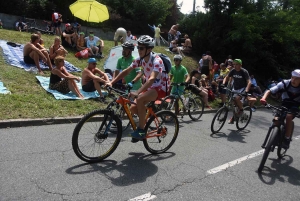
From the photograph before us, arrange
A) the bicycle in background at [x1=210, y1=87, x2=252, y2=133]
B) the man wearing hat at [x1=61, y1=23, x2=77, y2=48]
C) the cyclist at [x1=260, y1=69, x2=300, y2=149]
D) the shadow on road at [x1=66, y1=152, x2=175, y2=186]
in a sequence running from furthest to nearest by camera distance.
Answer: the man wearing hat at [x1=61, y1=23, x2=77, y2=48] → the bicycle in background at [x1=210, y1=87, x2=252, y2=133] → the cyclist at [x1=260, y1=69, x2=300, y2=149] → the shadow on road at [x1=66, y1=152, x2=175, y2=186]

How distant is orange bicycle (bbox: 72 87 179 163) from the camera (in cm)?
430

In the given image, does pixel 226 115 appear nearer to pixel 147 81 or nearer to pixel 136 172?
pixel 147 81

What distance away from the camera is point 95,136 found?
452cm

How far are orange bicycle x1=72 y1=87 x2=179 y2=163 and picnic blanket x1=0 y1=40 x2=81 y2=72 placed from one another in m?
6.02

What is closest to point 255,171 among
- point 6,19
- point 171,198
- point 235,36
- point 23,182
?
point 171,198

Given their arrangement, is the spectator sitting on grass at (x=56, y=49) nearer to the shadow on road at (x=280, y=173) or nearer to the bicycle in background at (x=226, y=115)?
the bicycle in background at (x=226, y=115)

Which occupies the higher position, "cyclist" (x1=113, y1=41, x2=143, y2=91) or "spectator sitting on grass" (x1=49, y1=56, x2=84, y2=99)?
"cyclist" (x1=113, y1=41, x2=143, y2=91)

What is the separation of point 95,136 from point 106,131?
19 cm

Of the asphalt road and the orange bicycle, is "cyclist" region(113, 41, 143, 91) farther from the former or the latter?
the orange bicycle

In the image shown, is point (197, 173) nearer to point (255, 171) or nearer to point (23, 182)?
point (255, 171)

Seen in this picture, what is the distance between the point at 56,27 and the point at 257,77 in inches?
574

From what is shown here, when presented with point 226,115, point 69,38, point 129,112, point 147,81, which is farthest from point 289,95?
point 69,38

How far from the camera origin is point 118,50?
1138cm

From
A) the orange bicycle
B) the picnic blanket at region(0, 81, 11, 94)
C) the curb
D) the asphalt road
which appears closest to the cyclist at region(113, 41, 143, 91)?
the curb
